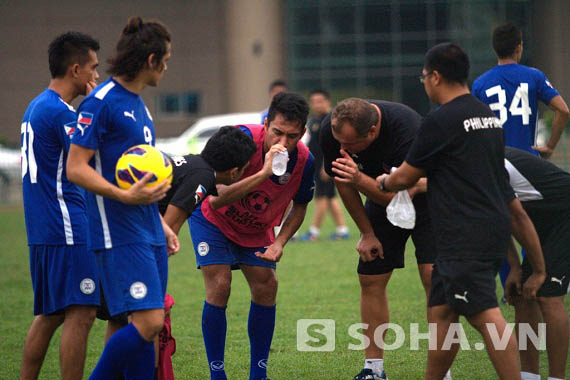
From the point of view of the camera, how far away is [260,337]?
562 centimetres

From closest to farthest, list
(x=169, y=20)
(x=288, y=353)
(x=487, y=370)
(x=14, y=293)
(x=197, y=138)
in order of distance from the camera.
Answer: (x=487, y=370) < (x=288, y=353) < (x=14, y=293) < (x=197, y=138) < (x=169, y=20)

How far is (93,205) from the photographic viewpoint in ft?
13.9

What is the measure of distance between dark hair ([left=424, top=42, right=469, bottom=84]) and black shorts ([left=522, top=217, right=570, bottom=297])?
132 centimetres

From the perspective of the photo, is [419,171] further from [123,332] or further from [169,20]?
[169,20]

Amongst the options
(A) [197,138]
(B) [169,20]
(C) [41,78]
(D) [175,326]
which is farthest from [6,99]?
(D) [175,326]

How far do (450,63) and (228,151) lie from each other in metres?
1.48

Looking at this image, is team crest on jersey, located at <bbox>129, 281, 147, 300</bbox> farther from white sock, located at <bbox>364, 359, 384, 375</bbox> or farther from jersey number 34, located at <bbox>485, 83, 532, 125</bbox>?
jersey number 34, located at <bbox>485, 83, 532, 125</bbox>

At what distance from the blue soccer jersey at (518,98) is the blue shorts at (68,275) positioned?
404cm

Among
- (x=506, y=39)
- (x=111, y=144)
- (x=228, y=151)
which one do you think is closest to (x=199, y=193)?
(x=228, y=151)

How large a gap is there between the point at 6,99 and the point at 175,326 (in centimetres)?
3440

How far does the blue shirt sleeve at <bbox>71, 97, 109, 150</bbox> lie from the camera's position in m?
4.08

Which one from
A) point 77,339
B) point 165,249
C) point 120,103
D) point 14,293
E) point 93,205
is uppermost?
point 120,103

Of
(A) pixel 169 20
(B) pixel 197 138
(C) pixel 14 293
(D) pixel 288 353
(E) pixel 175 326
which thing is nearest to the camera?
(D) pixel 288 353

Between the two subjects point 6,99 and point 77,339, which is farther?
point 6,99
